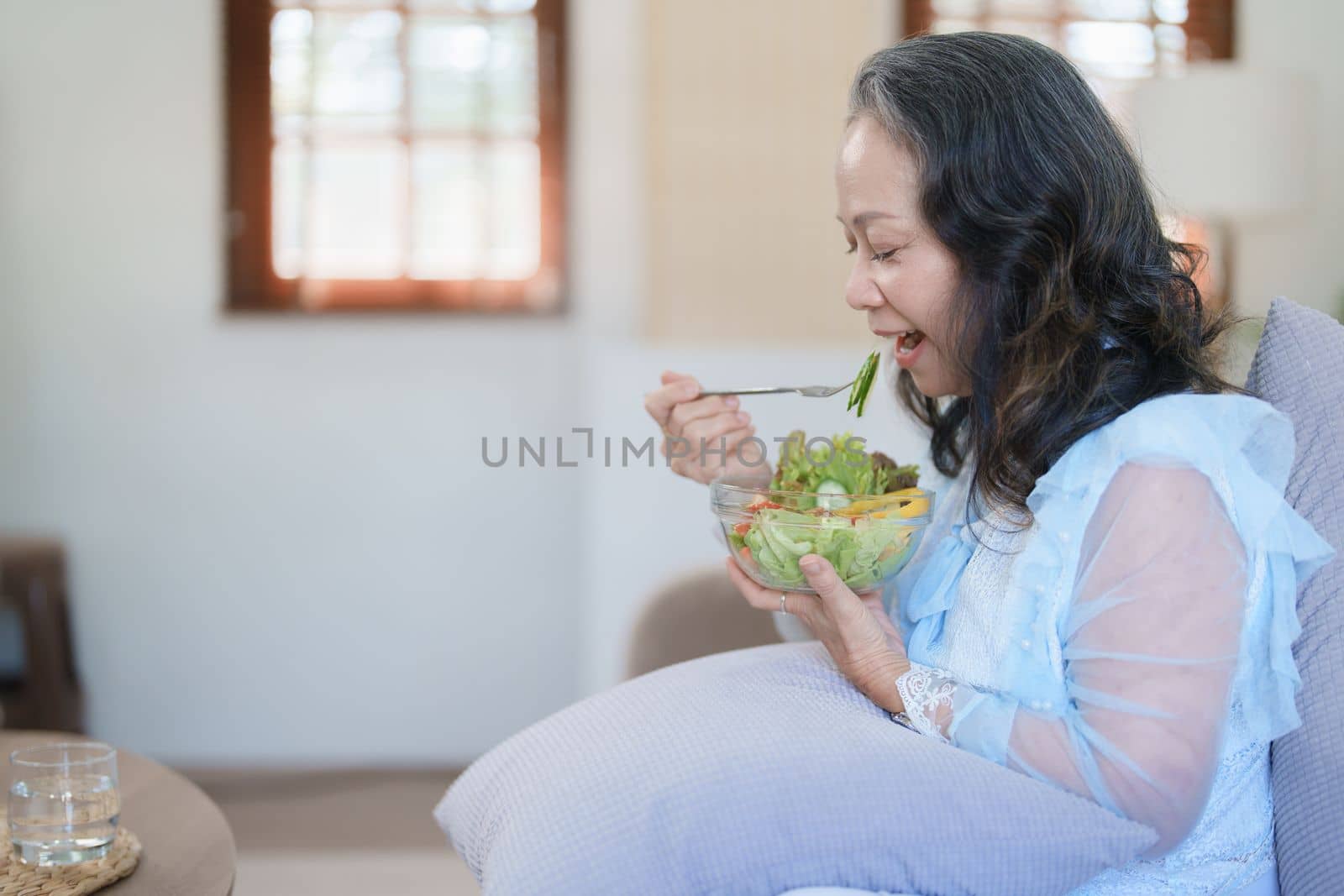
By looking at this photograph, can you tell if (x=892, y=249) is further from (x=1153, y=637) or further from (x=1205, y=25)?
(x=1205, y=25)

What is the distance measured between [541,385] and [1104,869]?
227 cm

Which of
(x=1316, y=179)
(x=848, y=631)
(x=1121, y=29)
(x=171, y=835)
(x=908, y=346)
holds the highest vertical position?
(x=1121, y=29)

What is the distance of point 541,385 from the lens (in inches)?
125

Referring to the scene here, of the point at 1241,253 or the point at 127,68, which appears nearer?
the point at 127,68

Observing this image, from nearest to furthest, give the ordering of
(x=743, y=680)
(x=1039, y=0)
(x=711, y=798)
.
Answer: (x=711, y=798)
(x=743, y=680)
(x=1039, y=0)

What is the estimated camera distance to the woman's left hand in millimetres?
1156

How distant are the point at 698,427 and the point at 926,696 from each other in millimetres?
473

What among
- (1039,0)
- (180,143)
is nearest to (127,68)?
(180,143)

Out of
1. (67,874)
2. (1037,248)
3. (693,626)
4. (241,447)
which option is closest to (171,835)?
(67,874)

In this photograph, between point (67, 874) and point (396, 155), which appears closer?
point (67, 874)

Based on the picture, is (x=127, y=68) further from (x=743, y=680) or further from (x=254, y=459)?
(x=743, y=680)

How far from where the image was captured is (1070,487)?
3.67ft

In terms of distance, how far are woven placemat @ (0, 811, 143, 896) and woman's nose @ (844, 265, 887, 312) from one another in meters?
0.93

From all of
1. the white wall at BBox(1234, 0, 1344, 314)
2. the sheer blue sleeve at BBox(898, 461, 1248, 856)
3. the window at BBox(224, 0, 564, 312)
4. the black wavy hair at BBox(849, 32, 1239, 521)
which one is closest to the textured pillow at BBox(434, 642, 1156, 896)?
the sheer blue sleeve at BBox(898, 461, 1248, 856)
